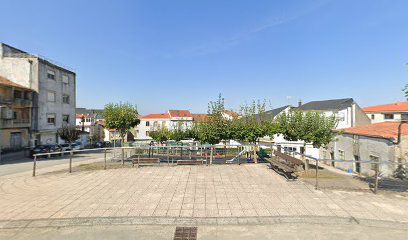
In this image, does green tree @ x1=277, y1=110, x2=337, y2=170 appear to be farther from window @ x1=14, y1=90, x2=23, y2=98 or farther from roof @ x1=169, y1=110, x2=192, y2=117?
roof @ x1=169, y1=110, x2=192, y2=117

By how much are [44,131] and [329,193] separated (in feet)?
108

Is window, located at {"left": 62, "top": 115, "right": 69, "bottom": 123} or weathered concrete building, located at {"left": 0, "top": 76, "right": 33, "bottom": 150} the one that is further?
window, located at {"left": 62, "top": 115, "right": 69, "bottom": 123}

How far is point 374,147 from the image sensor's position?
612 inches

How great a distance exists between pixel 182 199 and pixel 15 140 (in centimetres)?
2856

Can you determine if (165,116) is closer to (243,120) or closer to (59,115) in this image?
(59,115)

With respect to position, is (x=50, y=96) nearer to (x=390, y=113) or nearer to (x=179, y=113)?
(x=179, y=113)

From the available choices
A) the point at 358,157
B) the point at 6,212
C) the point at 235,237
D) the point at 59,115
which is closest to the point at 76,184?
the point at 6,212

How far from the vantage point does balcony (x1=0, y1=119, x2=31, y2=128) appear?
78.5 ft

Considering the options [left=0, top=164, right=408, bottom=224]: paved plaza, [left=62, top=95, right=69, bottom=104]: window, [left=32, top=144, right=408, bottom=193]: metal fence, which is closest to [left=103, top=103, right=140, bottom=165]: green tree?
[left=62, top=95, right=69, bottom=104]: window

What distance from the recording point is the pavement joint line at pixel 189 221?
5527 mm

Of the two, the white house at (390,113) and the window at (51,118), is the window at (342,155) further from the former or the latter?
the window at (51,118)

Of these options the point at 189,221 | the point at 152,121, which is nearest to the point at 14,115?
the point at 189,221

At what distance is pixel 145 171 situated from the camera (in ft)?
36.2

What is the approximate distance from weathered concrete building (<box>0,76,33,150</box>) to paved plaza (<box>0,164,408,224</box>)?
19349 millimetres
